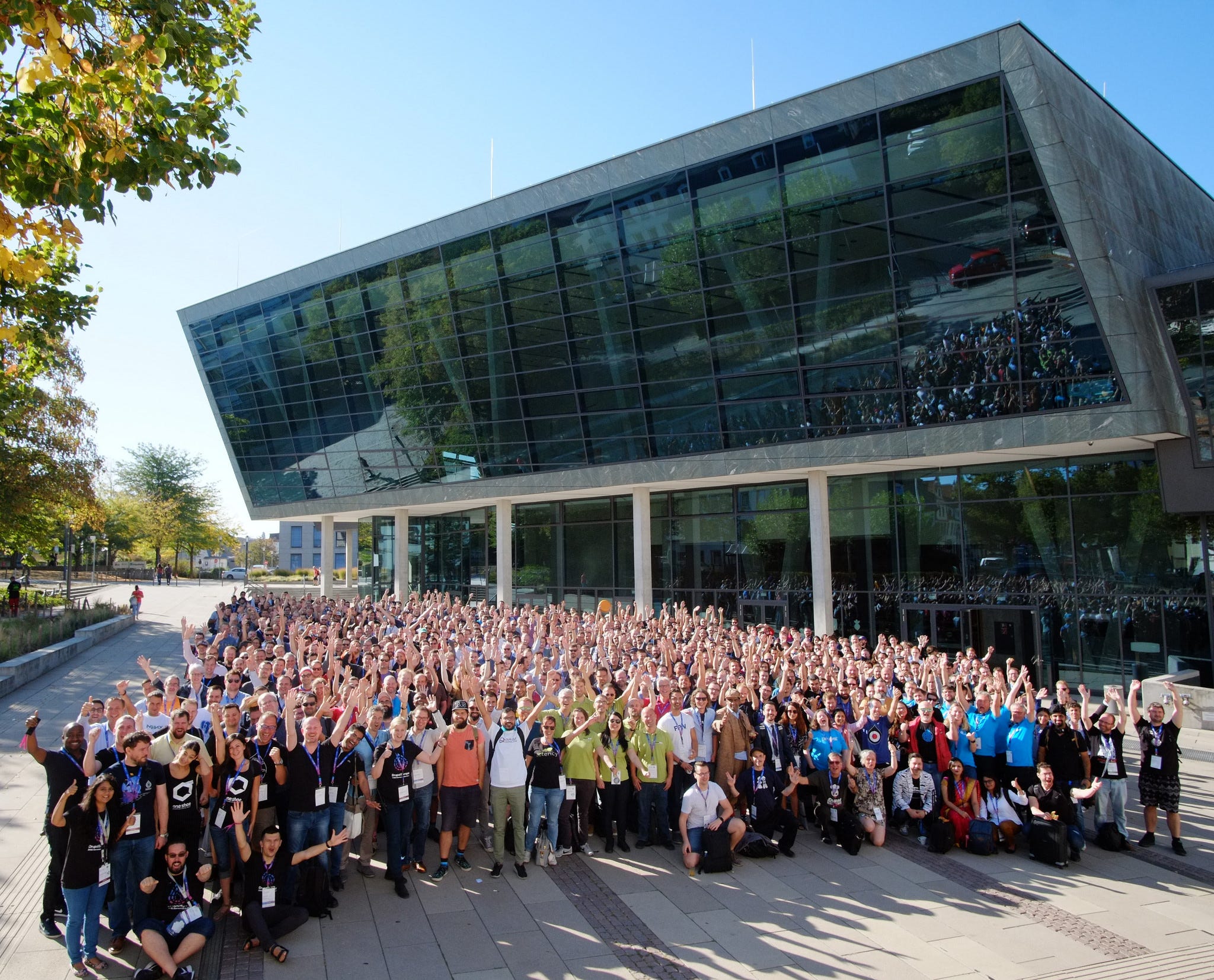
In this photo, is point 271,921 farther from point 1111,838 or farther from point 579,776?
point 1111,838

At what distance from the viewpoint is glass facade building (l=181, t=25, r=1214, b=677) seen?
1686 centimetres

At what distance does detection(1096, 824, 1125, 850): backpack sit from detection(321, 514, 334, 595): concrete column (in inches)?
1214

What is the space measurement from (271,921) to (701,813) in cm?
402

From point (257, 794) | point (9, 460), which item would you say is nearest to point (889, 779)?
point (257, 794)

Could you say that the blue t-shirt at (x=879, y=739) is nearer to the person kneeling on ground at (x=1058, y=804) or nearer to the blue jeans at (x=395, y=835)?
the person kneeling on ground at (x=1058, y=804)

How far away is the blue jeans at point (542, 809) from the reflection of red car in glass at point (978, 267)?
14494 mm

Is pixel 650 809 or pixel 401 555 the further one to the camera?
pixel 401 555

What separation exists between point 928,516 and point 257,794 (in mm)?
17984

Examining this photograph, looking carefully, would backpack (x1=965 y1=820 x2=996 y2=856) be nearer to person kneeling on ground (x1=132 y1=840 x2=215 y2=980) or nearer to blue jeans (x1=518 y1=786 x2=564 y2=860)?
blue jeans (x1=518 y1=786 x2=564 y2=860)

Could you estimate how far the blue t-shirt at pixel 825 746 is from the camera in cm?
918

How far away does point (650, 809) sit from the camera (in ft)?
29.7

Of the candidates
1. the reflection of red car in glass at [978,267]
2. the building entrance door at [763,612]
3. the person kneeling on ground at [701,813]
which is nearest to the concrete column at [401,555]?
the building entrance door at [763,612]

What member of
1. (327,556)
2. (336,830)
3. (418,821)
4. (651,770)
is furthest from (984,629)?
(327,556)

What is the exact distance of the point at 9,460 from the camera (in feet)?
81.6
